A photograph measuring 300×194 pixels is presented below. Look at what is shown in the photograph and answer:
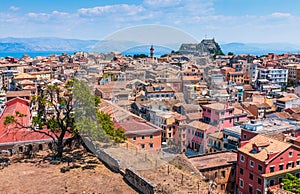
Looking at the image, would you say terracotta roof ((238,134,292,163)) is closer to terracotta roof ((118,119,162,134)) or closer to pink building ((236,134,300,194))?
pink building ((236,134,300,194))

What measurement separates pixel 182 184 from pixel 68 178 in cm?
270

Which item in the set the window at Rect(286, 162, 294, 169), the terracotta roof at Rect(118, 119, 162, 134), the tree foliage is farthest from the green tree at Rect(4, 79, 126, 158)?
the window at Rect(286, 162, 294, 169)

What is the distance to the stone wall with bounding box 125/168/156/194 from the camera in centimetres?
694

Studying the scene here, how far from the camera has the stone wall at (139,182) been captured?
6941 millimetres

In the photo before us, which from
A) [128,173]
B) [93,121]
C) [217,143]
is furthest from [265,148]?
[93,121]

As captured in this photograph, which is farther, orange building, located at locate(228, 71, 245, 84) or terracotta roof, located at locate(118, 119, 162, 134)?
orange building, located at locate(228, 71, 245, 84)

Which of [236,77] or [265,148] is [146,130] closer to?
[265,148]

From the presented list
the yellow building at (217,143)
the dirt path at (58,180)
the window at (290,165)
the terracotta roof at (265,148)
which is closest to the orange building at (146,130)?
the dirt path at (58,180)

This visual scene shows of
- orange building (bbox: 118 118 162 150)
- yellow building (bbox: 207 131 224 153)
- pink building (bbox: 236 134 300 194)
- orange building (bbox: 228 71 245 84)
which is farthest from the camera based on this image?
orange building (bbox: 228 71 245 84)

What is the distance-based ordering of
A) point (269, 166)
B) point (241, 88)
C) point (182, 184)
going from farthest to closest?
1. point (241, 88)
2. point (269, 166)
3. point (182, 184)

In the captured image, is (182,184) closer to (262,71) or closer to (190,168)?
(190,168)

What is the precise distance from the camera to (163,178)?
7.57 meters

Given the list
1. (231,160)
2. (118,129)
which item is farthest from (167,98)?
(231,160)

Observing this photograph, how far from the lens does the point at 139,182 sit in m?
7.33
